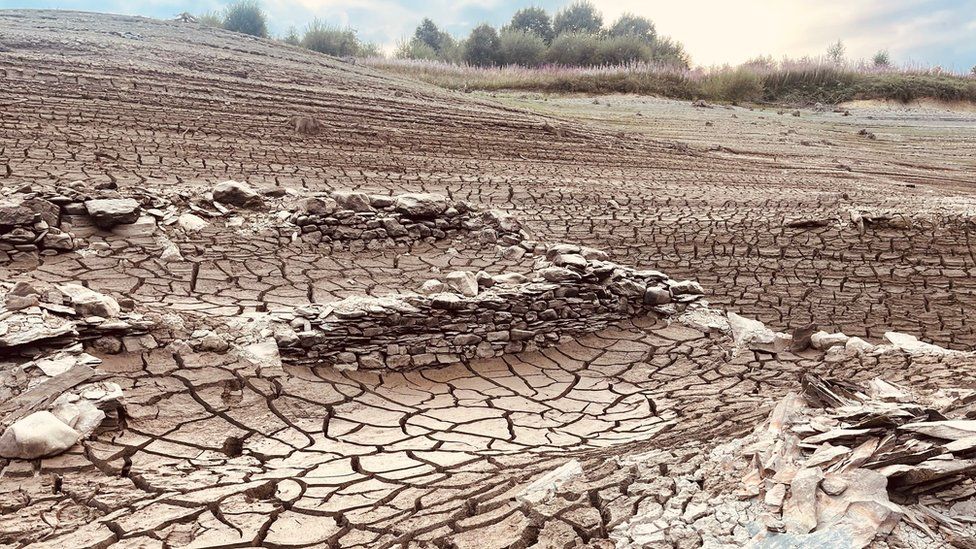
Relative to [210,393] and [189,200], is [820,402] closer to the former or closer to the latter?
[210,393]

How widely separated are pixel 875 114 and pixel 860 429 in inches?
519

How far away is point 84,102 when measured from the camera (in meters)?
7.30

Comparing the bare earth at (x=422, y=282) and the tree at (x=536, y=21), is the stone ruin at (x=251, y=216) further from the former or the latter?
the tree at (x=536, y=21)

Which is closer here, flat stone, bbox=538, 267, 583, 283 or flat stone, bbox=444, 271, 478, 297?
flat stone, bbox=444, 271, 478, 297

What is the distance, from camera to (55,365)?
120 inches

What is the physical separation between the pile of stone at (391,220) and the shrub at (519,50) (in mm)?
15626

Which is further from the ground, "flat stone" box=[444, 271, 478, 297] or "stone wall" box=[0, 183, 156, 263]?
"stone wall" box=[0, 183, 156, 263]

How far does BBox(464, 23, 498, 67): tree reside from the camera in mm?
21125

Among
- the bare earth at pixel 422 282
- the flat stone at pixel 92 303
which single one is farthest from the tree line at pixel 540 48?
the flat stone at pixel 92 303

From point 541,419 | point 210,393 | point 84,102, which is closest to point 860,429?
point 541,419

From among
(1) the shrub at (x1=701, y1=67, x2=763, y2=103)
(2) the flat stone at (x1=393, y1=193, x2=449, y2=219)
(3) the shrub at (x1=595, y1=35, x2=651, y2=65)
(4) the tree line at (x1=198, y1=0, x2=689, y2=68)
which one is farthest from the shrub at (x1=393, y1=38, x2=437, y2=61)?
(2) the flat stone at (x1=393, y1=193, x2=449, y2=219)

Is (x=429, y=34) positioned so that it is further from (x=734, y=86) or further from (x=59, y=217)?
(x=59, y=217)

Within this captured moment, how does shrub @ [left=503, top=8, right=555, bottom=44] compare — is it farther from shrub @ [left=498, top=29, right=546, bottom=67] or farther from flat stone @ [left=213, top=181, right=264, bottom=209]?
flat stone @ [left=213, top=181, right=264, bottom=209]

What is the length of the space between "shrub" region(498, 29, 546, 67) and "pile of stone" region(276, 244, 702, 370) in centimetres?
1642
